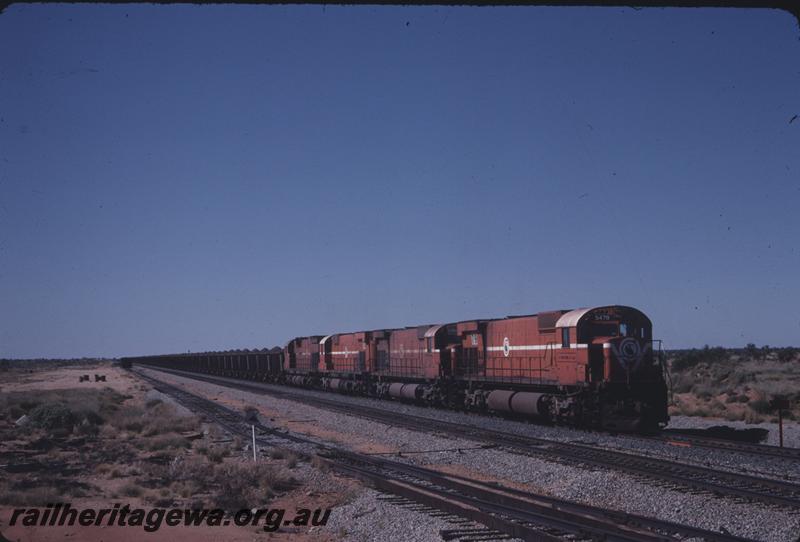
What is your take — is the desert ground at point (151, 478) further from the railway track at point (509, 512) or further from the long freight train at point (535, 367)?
the long freight train at point (535, 367)

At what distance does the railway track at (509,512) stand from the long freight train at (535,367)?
867cm

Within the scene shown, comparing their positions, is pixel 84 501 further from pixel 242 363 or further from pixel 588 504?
pixel 242 363

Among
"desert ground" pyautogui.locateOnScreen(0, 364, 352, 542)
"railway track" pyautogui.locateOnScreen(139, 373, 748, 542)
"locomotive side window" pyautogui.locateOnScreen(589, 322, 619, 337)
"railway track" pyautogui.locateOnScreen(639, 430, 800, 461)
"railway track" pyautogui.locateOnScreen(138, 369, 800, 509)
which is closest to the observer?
"railway track" pyautogui.locateOnScreen(139, 373, 748, 542)

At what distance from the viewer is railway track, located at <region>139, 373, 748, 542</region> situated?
31.5 feet

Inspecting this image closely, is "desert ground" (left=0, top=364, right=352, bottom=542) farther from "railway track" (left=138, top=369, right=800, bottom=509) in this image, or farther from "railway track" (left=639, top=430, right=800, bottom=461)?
"railway track" (left=639, top=430, right=800, bottom=461)

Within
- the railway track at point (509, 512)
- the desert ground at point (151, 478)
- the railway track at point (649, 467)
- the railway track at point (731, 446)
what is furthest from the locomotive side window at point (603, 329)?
the desert ground at point (151, 478)

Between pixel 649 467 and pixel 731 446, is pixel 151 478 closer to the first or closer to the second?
pixel 649 467

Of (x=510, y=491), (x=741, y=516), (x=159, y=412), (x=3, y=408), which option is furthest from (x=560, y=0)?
(x=3, y=408)

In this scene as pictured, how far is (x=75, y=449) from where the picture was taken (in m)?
22.6

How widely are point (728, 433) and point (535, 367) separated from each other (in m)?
7.03

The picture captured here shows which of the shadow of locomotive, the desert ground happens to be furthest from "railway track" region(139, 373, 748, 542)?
the shadow of locomotive

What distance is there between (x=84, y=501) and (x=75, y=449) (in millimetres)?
9612

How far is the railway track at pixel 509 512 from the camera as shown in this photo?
9.60 metres

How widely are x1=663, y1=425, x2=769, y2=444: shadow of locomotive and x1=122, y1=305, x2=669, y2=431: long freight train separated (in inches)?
59.5
